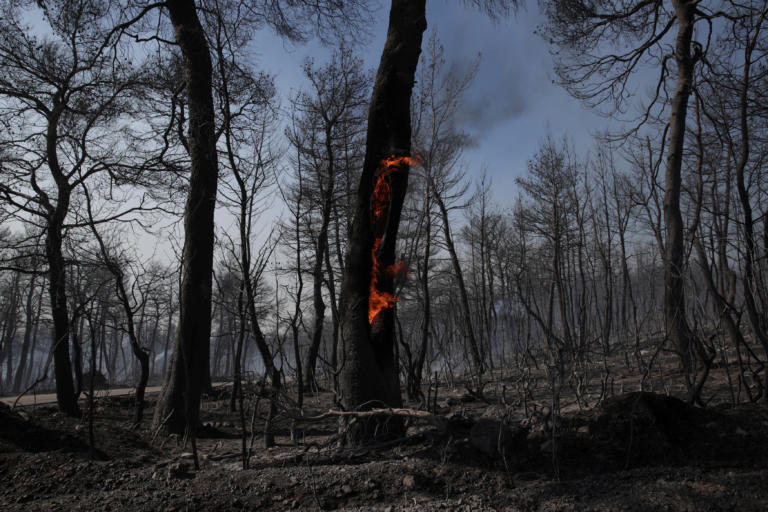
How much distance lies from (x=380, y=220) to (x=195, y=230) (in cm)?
296

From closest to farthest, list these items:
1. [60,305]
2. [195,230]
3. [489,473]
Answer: [489,473] < [195,230] < [60,305]

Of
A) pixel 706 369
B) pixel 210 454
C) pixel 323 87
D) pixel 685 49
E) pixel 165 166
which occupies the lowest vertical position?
pixel 210 454

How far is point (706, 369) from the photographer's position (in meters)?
3.59

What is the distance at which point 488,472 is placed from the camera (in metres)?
2.80

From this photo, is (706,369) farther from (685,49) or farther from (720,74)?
(685,49)

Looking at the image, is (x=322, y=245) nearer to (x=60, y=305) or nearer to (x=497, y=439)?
(x=60, y=305)

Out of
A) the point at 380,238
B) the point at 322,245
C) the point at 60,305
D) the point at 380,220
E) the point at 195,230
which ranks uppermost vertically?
the point at 322,245

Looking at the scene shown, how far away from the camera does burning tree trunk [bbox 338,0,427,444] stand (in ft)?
11.7

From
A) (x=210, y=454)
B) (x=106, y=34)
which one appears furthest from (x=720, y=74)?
(x=106, y=34)

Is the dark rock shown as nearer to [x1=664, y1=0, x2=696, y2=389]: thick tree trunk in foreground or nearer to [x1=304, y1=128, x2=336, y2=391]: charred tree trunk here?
[x1=664, y1=0, x2=696, y2=389]: thick tree trunk in foreground

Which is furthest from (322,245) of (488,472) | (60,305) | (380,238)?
(488,472)

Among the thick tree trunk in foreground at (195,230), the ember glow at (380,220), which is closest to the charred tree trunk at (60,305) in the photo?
the thick tree trunk in foreground at (195,230)

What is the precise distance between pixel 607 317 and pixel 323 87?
9814mm

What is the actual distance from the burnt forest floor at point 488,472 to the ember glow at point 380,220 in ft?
3.57
